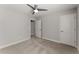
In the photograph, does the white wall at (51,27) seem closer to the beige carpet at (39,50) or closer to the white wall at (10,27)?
the beige carpet at (39,50)

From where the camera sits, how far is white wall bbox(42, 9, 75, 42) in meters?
3.72

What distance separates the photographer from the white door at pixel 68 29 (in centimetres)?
292

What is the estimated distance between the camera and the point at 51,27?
4.03 meters

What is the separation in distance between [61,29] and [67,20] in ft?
1.84

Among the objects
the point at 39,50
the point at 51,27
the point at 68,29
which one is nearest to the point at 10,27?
the point at 39,50

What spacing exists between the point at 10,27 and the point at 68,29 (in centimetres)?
270

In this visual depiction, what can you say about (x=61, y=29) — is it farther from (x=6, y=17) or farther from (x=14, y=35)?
(x=6, y=17)

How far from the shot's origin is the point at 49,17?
410cm

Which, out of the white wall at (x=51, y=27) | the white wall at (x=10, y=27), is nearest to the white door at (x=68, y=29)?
the white wall at (x=51, y=27)

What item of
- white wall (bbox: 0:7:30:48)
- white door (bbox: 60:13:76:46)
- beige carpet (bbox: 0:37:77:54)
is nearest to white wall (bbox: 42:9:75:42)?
white door (bbox: 60:13:76:46)
